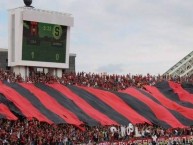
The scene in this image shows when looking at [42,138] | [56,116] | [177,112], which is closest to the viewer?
[42,138]

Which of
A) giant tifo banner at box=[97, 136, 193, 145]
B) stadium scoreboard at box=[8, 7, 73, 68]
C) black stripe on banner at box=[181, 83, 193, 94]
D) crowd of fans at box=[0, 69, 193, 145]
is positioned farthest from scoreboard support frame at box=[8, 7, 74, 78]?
giant tifo banner at box=[97, 136, 193, 145]

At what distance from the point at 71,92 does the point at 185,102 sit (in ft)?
32.4

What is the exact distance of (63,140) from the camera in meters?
30.5

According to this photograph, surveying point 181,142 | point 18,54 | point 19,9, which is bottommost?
point 181,142

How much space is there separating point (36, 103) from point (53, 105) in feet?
3.89

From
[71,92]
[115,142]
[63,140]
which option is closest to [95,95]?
[71,92]

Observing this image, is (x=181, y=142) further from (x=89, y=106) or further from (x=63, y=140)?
(x=63, y=140)

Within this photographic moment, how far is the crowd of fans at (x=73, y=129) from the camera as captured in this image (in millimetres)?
29062

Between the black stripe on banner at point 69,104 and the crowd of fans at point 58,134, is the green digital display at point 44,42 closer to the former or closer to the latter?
the black stripe on banner at point 69,104

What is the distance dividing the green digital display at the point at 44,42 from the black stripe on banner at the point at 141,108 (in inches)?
226

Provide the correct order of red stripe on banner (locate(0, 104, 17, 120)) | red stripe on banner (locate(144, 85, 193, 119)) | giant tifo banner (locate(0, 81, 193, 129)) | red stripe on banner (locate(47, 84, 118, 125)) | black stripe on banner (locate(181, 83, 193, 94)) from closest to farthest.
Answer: red stripe on banner (locate(0, 104, 17, 120))
giant tifo banner (locate(0, 81, 193, 129))
red stripe on banner (locate(47, 84, 118, 125))
red stripe on banner (locate(144, 85, 193, 119))
black stripe on banner (locate(181, 83, 193, 94))

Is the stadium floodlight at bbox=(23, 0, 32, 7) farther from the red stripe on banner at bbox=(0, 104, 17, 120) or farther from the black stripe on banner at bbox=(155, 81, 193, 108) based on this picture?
the red stripe on banner at bbox=(0, 104, 17, 120)

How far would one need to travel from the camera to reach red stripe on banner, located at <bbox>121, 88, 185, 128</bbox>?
38.4 meters

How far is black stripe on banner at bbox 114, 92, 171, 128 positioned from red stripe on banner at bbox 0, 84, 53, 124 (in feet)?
28.0
